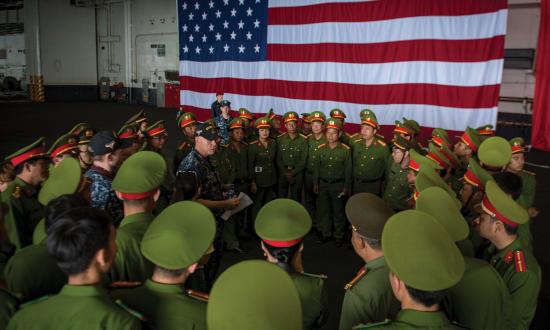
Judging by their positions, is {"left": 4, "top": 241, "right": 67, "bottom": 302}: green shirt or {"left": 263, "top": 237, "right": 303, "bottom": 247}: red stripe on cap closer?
{"left": 4, "top": 241, "right": 67, "bottom": 302}: green shirt

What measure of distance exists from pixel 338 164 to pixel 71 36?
77.7ft

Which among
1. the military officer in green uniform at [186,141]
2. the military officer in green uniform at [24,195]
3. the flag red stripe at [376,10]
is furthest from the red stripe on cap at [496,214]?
the flag red stripe at [376,10]

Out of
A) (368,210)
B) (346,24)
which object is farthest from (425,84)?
(368,210)

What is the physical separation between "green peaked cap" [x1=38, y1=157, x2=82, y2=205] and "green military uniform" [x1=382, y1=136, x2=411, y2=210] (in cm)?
329

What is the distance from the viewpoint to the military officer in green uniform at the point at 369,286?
5.80 feet

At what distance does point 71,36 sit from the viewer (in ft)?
78.7

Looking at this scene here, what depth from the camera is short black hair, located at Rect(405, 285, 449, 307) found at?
4.40 feet

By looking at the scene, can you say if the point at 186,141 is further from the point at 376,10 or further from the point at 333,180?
the point at 376,10

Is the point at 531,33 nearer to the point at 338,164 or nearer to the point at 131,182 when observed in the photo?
the point at 338,164

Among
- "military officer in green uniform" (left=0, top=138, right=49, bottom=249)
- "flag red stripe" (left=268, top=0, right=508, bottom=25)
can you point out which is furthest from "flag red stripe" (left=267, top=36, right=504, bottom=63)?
"military officer in green uniform" (left=0, top=138, right=49, bottom=249)

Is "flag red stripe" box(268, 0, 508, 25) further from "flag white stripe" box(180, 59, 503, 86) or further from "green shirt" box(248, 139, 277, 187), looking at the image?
"green shirt" box(248, 139, 277, 187)

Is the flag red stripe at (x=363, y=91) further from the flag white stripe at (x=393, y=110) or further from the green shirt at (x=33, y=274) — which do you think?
the green shirt at (x=33, y=274)

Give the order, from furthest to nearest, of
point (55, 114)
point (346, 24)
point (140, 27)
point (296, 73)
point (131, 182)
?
1. point (140, 27)
2. point (55, 114)
3. point (296, 73)
4. point (346, 24)
5. point (131, 182)

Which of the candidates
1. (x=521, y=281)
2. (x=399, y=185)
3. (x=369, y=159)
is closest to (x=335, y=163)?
(x=369, y=159)
